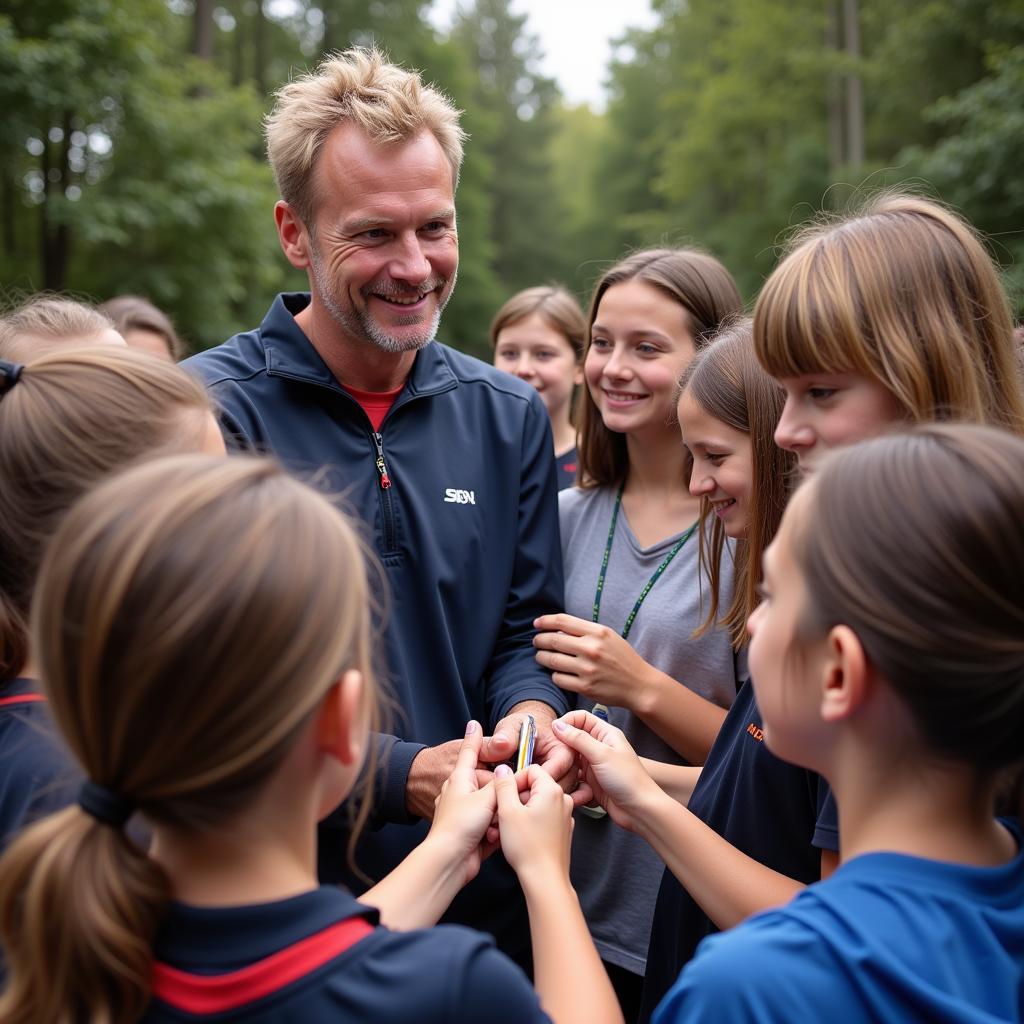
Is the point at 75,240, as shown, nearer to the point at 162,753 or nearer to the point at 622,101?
the point at 162,753

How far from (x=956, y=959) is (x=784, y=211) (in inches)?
906

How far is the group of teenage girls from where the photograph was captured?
Answer: 1410 millimetres

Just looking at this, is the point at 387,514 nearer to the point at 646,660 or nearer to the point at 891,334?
the point at 646,660

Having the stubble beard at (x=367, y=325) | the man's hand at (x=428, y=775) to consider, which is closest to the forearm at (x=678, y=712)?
the man's hand at (x=428, y=775)

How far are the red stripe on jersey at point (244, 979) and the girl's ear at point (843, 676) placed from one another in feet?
2.71

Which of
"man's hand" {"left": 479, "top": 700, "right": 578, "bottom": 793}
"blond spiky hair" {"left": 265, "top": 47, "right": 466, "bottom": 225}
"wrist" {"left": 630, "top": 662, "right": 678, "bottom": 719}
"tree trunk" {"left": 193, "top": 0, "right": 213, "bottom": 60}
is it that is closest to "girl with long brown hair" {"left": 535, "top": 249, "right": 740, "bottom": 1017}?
"wrist" {"left": 630, "top": 662, "right": 678, "bottom": 719}

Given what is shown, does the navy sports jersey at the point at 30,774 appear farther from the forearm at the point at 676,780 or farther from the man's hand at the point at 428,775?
the forearm at the point at 676,780

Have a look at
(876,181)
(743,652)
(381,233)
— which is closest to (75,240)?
(876,181)

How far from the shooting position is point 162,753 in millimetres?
1413

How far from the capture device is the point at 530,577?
11.0 feet

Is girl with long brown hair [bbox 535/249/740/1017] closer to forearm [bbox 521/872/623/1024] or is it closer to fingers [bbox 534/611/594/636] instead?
fingers [bbox 534/611/594/636]

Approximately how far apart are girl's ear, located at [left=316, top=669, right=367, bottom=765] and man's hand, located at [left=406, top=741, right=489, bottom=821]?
3.72ft

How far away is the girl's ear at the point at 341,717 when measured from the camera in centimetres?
154

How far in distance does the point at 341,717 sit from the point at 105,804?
352 millimetres
